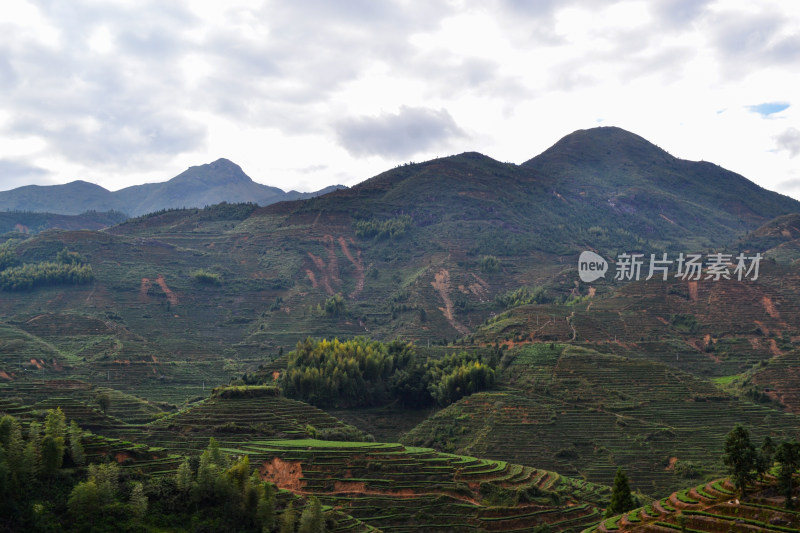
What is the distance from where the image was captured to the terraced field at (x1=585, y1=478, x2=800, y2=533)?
1312 inches

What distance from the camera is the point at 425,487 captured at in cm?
5628

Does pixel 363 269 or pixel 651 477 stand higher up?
pixel 363 269

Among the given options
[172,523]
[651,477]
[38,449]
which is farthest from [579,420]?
[38,449]

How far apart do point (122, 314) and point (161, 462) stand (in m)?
77.6

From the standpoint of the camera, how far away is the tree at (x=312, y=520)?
1746 inches

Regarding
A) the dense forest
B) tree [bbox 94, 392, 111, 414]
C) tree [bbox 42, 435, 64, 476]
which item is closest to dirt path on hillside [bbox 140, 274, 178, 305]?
tree [bbox 94, 392, 111, 414]

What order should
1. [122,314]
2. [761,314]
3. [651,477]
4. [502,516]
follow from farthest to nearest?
[122,314]
[761,314]
[651,477]
[502,516]

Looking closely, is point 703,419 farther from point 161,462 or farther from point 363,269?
point 363,269

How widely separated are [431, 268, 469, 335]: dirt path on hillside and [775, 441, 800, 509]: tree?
87865mm

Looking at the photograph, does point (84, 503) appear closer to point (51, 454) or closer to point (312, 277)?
point (51, 454)

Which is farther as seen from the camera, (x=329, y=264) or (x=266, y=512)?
(x=329, y=264)

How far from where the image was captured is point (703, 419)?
73375mm

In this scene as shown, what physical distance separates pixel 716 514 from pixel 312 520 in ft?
78.6

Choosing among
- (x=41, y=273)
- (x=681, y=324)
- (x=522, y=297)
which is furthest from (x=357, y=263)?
(x=681, y=324)
